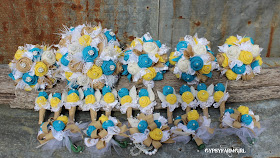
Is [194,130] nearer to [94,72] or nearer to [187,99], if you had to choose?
[187,99]

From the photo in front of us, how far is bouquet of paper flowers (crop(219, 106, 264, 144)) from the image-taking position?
7.58 ft

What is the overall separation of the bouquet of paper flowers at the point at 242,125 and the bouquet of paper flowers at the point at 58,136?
4.51 ft

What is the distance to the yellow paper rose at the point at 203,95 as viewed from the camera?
98.2 inches

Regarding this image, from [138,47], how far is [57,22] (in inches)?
61.7

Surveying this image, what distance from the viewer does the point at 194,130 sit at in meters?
2.27

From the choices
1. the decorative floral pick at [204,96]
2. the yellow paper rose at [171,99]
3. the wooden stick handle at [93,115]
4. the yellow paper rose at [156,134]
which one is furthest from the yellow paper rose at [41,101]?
the decorative floral pick at [204,96]

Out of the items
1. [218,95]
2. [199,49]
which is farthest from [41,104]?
[218,95]

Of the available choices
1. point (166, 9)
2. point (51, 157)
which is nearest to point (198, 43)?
point (166, 9)

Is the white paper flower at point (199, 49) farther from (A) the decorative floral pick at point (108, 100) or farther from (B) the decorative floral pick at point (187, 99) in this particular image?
(A) the decorative floral pick at point (108, 100)

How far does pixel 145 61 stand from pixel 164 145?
0.81 meters

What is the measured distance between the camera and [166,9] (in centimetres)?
345

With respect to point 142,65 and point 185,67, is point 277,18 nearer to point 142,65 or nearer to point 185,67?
point 185,67

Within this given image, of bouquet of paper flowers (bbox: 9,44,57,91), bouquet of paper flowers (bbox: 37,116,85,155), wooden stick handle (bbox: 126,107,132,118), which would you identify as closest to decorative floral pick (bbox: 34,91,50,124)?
bouquet of paper flowers (bbox: 9,44,57,91)

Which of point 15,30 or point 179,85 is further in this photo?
point 15,30
